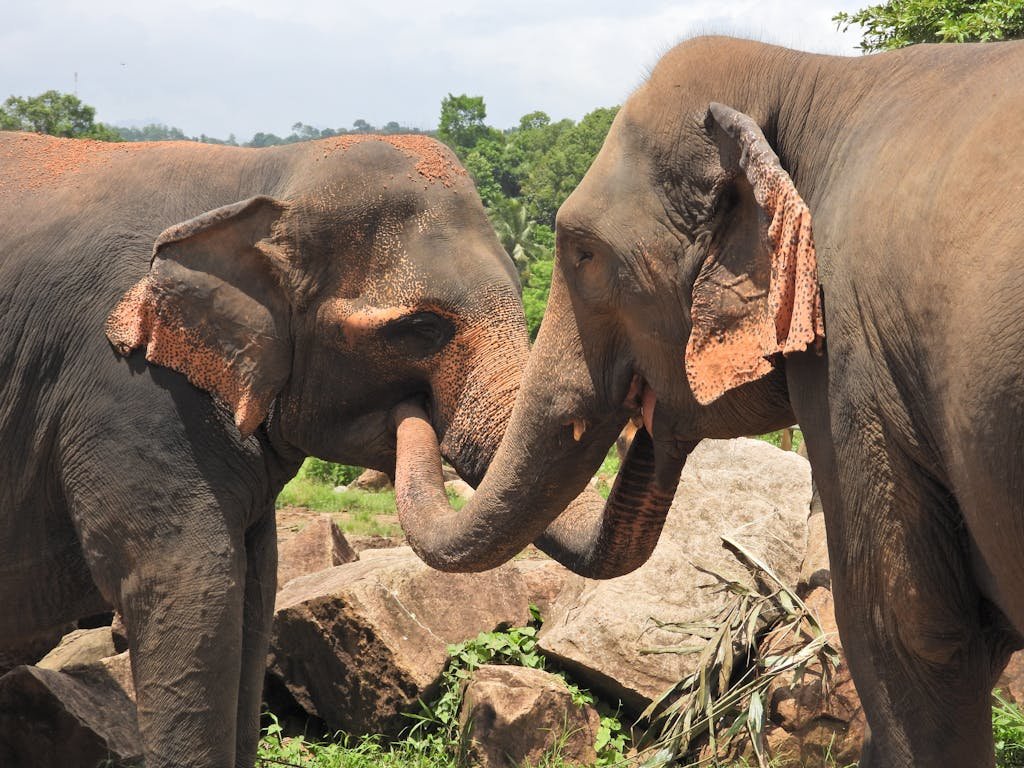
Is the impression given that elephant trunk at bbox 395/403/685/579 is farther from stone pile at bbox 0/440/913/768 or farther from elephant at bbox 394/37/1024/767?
stone pile at bbox 0/440/913/768

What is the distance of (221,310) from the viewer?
159 inches

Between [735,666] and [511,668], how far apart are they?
2.71ft

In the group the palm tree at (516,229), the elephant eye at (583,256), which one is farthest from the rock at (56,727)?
the palm tree at (516,229)

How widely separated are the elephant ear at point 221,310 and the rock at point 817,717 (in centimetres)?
205

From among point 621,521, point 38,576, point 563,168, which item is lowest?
point 38,576

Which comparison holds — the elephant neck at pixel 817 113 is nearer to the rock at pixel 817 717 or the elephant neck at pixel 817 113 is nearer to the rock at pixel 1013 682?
the rock at pixel 817 717

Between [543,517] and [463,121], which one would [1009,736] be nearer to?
[543,517]

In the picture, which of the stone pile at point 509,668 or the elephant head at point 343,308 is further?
the stone pile at point 509,668

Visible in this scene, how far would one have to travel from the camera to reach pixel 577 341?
3.17 m

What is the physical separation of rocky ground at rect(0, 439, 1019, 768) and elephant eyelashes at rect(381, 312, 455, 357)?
1.54 meters

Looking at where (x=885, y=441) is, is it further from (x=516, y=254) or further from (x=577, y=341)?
(x=516, y=254)

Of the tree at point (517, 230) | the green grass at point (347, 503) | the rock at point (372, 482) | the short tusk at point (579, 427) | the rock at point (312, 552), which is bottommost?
the green grass at point (347, 503)

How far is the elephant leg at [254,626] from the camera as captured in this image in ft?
14.5

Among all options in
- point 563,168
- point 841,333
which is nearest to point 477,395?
point 841,333
